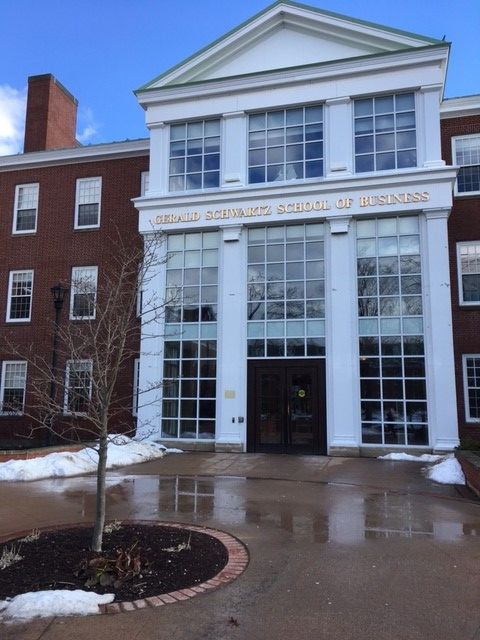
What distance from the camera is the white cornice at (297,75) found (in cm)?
1753

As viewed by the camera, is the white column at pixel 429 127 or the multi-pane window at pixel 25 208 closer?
the white column at pixel 429 127

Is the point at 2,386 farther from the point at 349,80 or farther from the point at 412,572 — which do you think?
the point at 412,572

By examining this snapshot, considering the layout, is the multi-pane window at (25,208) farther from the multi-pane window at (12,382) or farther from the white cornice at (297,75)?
the white cornice at (297,75)

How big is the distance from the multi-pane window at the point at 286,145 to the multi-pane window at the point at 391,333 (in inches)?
109

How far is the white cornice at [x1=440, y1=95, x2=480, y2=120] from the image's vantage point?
62.8 ft

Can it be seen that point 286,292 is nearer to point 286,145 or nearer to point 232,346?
point 232,346

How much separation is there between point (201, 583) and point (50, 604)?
1393 mm

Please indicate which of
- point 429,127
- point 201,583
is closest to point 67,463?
point 201,583

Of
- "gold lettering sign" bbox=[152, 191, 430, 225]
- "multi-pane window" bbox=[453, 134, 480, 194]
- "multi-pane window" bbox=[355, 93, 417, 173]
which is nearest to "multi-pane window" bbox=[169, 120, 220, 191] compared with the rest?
"gold lettering sign" bbox=[152, 191, 430, 225]

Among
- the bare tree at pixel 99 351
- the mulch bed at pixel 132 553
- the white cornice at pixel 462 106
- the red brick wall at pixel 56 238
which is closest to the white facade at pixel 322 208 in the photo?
the bare tree at pixel 99 351

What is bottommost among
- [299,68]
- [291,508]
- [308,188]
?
[291,508]

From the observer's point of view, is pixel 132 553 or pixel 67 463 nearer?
pixel 132 553

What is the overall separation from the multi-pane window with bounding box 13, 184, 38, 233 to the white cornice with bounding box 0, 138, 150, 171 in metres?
0.96

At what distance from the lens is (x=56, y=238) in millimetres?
23047
